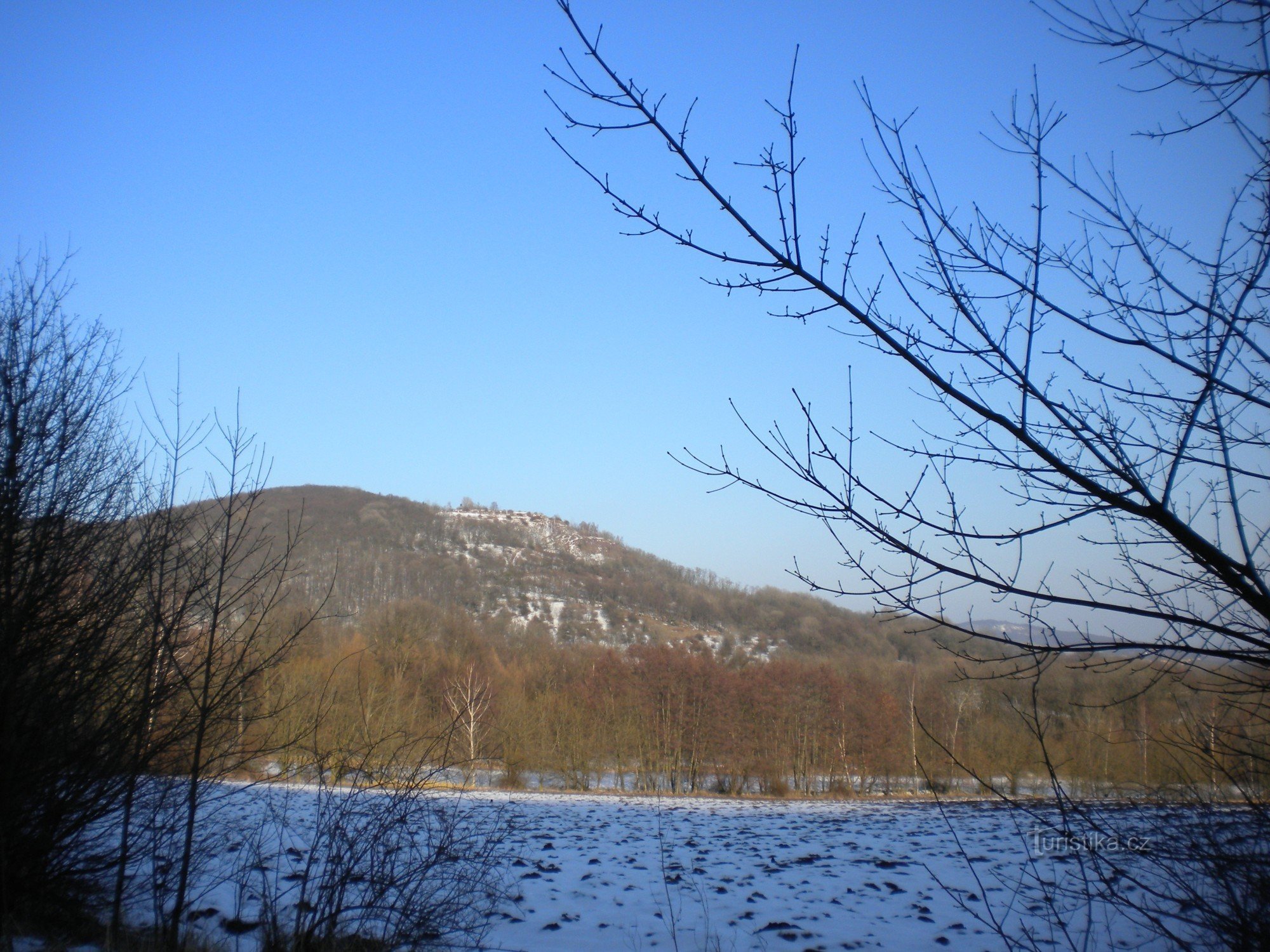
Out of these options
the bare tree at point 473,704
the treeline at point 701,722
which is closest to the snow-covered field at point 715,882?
the bare tree at point 473,704

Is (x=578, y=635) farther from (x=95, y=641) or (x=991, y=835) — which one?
(x=95, y=641)

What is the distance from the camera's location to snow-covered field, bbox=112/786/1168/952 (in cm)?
689

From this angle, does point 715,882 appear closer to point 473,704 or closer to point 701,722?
point 473,704

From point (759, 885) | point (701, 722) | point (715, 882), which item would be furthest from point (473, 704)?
point (759, 885)

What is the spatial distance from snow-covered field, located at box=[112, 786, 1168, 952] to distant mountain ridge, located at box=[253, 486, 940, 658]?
55088mm

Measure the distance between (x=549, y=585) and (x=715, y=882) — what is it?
361ft

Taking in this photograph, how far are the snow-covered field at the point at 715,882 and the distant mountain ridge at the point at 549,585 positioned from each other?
181 feet

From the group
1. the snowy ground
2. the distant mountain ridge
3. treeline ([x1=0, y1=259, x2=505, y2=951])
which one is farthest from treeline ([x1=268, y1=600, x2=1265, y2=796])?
the distant mountain ridge

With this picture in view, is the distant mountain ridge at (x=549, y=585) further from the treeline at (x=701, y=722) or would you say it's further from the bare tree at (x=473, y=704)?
the bare tree at (x=473, y=704)

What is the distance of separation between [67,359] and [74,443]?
2.12ft

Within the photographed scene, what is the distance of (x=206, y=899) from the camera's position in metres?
7.59

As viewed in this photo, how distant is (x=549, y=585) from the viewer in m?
120

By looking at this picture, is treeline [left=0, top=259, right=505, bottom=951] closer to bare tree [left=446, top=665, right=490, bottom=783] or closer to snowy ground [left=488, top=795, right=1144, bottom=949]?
snowy ground [left=488, top=795, right=1144, bottom=949]

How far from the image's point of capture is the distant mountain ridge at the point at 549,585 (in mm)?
92125
